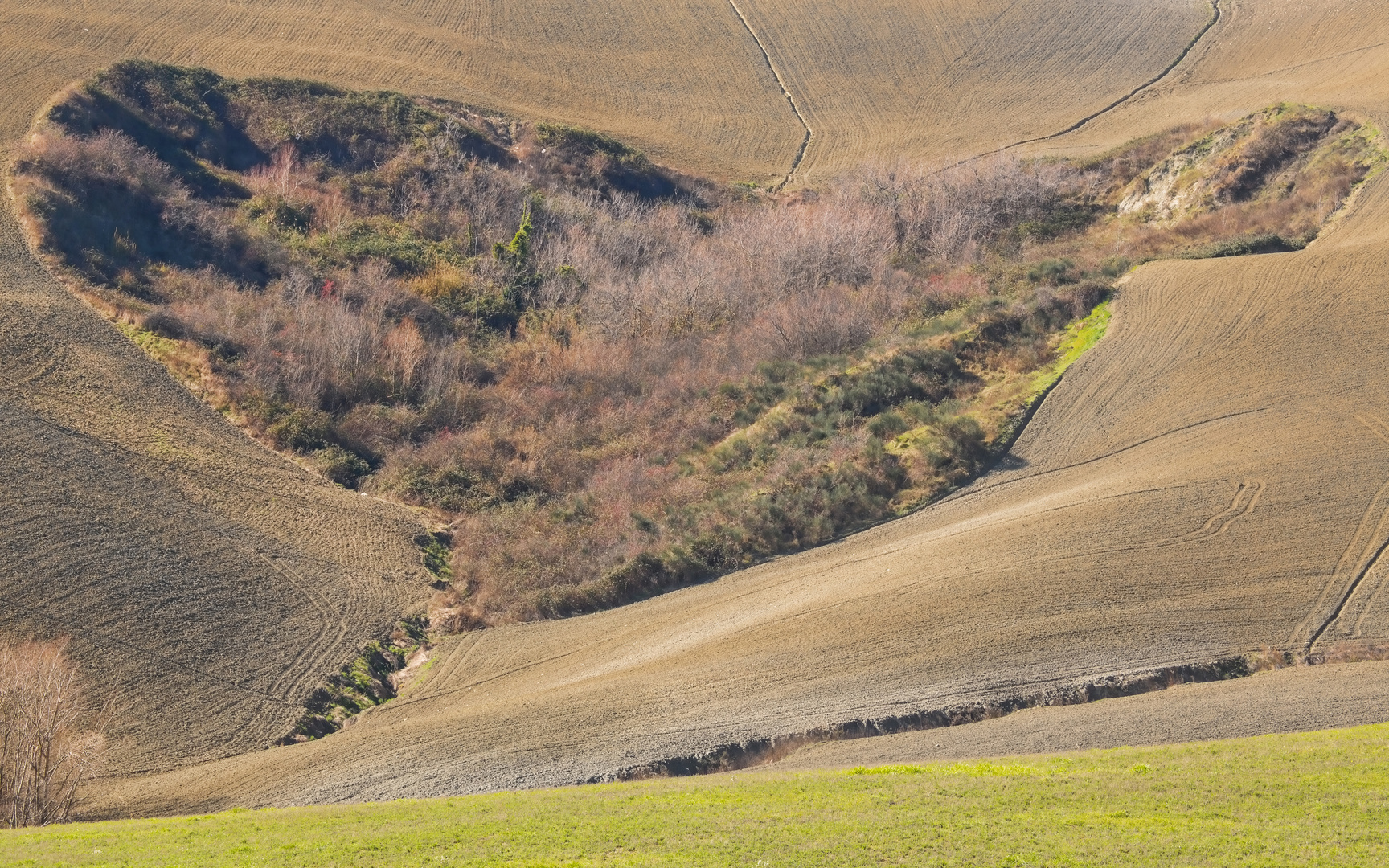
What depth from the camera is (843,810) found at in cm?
1641

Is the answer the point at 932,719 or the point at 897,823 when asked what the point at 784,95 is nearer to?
the point at 932,719

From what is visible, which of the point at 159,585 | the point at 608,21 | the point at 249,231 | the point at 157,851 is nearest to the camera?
the point at 157,851

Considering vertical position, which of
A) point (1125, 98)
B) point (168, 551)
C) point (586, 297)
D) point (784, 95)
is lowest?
point (168, 551)

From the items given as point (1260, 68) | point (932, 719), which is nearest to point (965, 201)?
point (1260, 68)

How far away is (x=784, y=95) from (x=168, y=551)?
56.0 meters

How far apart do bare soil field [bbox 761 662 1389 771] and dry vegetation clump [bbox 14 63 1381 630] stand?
10.3 meters

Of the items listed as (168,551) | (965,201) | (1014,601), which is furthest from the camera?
(965,201)

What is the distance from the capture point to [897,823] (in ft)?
51.7

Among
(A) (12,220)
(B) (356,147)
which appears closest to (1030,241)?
(B) (356,147)

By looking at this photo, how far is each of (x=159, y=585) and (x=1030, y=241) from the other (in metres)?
38.0

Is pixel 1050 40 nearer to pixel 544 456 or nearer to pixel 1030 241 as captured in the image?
pixel 1030 241

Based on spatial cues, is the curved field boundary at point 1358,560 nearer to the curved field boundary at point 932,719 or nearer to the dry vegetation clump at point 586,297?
the curved field boundary at point 932,719

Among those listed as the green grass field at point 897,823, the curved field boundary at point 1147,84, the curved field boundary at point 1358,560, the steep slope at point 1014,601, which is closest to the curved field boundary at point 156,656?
the steep slope at point 1014,601

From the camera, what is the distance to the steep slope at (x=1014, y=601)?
22.4 m
